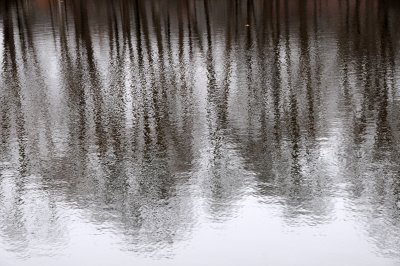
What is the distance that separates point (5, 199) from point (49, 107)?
6.04m

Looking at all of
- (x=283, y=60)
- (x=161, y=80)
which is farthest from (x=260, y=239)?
(x=283, y=60)

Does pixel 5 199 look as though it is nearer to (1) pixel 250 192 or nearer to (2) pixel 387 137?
(1) pixel 250 192

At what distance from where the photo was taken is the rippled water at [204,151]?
10414mm

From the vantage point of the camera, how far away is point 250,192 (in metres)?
12.0

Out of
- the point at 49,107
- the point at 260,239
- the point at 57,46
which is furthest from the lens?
the point at 57,46

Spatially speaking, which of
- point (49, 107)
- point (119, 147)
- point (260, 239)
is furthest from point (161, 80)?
point (260, 239)

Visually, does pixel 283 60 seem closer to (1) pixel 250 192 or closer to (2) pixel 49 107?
(2) pixel 49 107

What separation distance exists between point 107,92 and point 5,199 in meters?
7.31

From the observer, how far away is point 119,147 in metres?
14.6

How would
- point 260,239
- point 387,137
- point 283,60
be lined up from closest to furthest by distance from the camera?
point 260,239 → point 387,137 → point 283,60

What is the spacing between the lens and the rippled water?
1041cm

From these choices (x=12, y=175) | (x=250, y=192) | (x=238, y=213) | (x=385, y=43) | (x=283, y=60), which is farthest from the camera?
(x=385, y=43)

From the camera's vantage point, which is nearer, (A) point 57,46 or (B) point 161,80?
(B) point 161,80

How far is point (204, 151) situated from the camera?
46.4 ft
